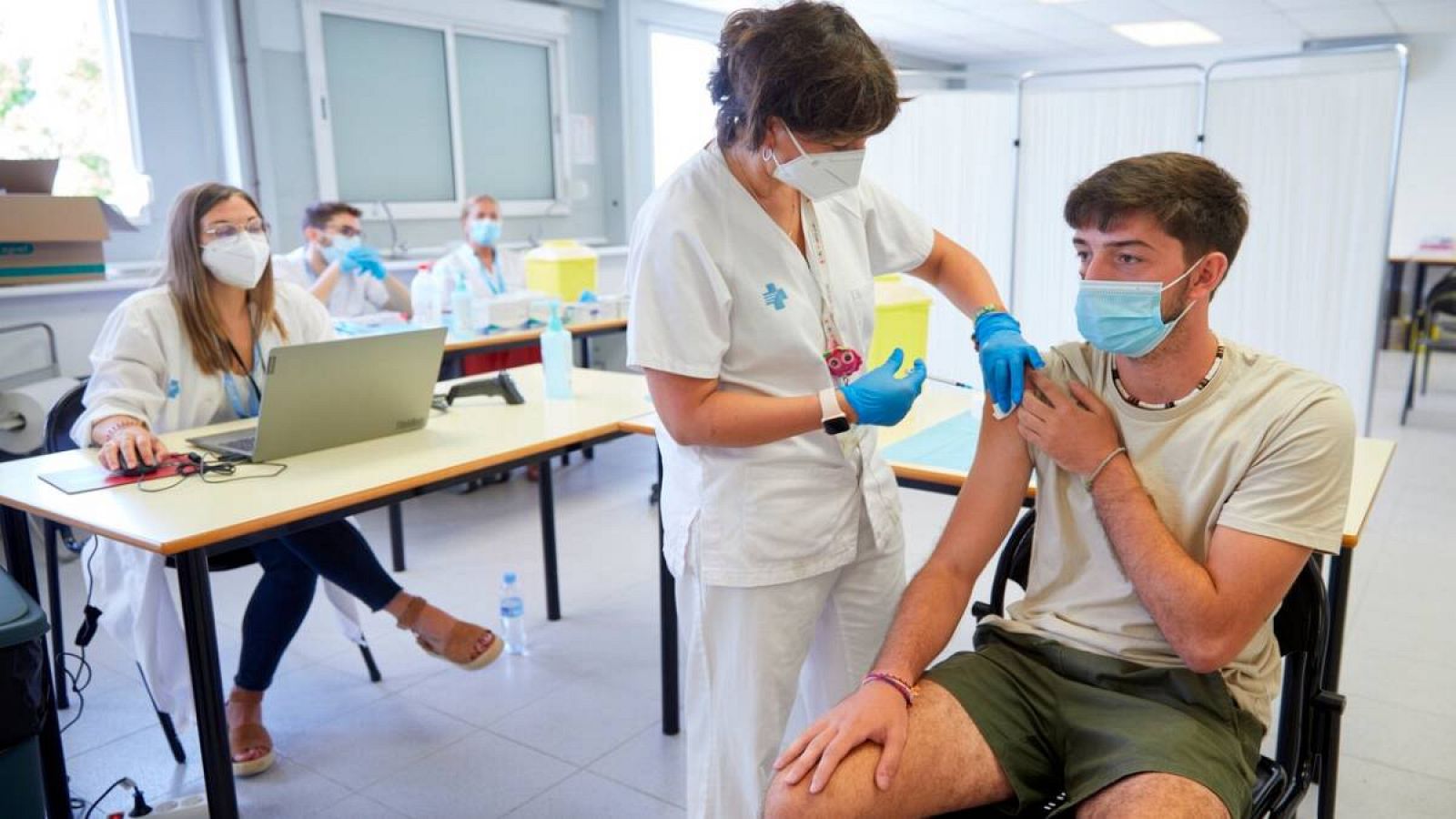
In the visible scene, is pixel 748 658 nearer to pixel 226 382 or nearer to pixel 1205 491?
pixel 1205 491

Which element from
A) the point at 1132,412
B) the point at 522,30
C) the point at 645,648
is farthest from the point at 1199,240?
the point at 522,30

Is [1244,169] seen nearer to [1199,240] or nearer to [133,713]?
[1199,240]

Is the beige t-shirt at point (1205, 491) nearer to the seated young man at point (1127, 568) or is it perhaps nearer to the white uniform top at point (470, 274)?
the seated young man at point (1127, 568)

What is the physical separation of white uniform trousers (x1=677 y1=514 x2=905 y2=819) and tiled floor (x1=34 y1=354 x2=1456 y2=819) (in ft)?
0.70

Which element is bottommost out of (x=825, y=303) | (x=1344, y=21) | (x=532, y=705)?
(x=532, y=705)

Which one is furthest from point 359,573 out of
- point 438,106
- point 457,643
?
point 438,106

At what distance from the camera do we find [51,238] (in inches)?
125

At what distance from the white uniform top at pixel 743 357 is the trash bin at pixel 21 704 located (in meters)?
0.91

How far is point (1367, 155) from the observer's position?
3.50 m

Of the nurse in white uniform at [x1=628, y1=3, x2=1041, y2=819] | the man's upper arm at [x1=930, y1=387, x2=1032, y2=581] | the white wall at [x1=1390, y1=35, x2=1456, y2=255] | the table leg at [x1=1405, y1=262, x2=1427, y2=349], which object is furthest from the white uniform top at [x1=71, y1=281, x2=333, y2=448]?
the white wall at [x1=1390, y1=35, x2=1456, y2=255]

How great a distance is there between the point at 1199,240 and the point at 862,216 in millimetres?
469

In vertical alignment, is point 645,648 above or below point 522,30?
below

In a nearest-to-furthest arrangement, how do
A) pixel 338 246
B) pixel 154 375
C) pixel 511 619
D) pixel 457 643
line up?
pixel 154 375 < pixel 457 643 < pixel 511 619 < pixel 338 246

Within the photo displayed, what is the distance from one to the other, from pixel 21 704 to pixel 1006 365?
1.44m
